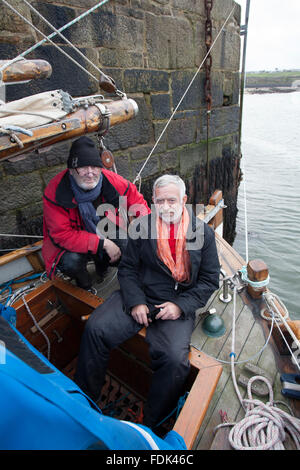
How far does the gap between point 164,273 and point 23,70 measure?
4.74ft

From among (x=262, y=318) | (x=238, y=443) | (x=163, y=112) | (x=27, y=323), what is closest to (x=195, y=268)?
(x=262, y=318)

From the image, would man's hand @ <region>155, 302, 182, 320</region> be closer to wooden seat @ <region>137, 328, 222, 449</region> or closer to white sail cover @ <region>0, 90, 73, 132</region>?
wooden seat @ <region>137, 328, 222, 449</region>

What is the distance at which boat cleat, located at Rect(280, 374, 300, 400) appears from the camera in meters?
1.61

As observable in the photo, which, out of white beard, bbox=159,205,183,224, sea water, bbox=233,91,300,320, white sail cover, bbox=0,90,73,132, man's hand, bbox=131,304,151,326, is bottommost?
sea water, bbox=233,91,300,320

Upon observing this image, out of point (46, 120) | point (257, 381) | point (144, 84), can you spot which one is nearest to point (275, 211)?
point (144, 84)

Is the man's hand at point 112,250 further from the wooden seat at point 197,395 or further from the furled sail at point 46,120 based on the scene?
the wooden seat at point 197,395

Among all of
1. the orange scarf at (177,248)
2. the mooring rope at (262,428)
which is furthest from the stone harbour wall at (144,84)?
the mooring rope at (262,428)

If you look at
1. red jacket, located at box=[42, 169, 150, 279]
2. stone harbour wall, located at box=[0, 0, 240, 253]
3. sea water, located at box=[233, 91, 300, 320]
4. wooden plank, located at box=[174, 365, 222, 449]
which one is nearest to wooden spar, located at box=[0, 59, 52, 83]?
red jacket, located at box=[42, 169, 150, 279]

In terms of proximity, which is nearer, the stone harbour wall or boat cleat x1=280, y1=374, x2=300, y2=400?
boat cleat x1=280, y1=374, x2=300, y2=400

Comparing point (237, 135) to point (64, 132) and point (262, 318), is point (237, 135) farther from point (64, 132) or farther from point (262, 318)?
point (64, 132)

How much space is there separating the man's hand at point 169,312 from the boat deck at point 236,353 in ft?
1.20

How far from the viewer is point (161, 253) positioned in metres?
1.83

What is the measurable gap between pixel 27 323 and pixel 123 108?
198 cm

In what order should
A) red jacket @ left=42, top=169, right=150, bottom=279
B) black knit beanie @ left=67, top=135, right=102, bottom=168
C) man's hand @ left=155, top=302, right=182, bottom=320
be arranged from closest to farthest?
man's hand @ left=155, top=302, right=182, bottom=320 < black knit beanie @ left=67, top=135, right=102, bottom=168 < red jacket @ left=42, top=169, right=150, bottom=279
